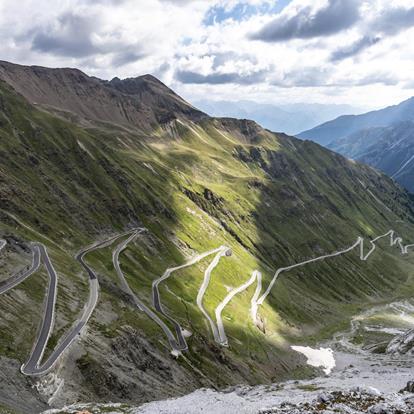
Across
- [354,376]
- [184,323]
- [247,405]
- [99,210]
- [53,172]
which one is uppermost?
[53,172]

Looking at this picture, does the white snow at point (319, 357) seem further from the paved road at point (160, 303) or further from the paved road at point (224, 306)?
the paved road at point (160, 303)

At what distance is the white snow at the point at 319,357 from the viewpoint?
135 meters

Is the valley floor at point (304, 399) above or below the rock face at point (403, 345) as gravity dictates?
above

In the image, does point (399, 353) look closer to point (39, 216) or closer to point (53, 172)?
point (39, 216)

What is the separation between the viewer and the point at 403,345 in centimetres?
11919

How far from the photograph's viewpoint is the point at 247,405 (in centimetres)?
5584

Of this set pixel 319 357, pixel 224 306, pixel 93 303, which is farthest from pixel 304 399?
pixel 224 306

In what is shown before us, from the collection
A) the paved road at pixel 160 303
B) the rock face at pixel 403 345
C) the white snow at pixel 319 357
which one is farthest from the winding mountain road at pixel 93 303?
the rock face at pixel 403 345

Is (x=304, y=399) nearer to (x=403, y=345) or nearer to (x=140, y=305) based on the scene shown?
(x=403, y=345)

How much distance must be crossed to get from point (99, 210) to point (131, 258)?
35474 millimetres

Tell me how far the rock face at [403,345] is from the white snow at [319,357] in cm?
1787

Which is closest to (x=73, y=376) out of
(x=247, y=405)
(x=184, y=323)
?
(x=247, y=405)

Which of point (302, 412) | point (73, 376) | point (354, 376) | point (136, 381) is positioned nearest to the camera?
point (302, 412)

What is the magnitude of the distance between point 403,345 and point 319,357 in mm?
32081
